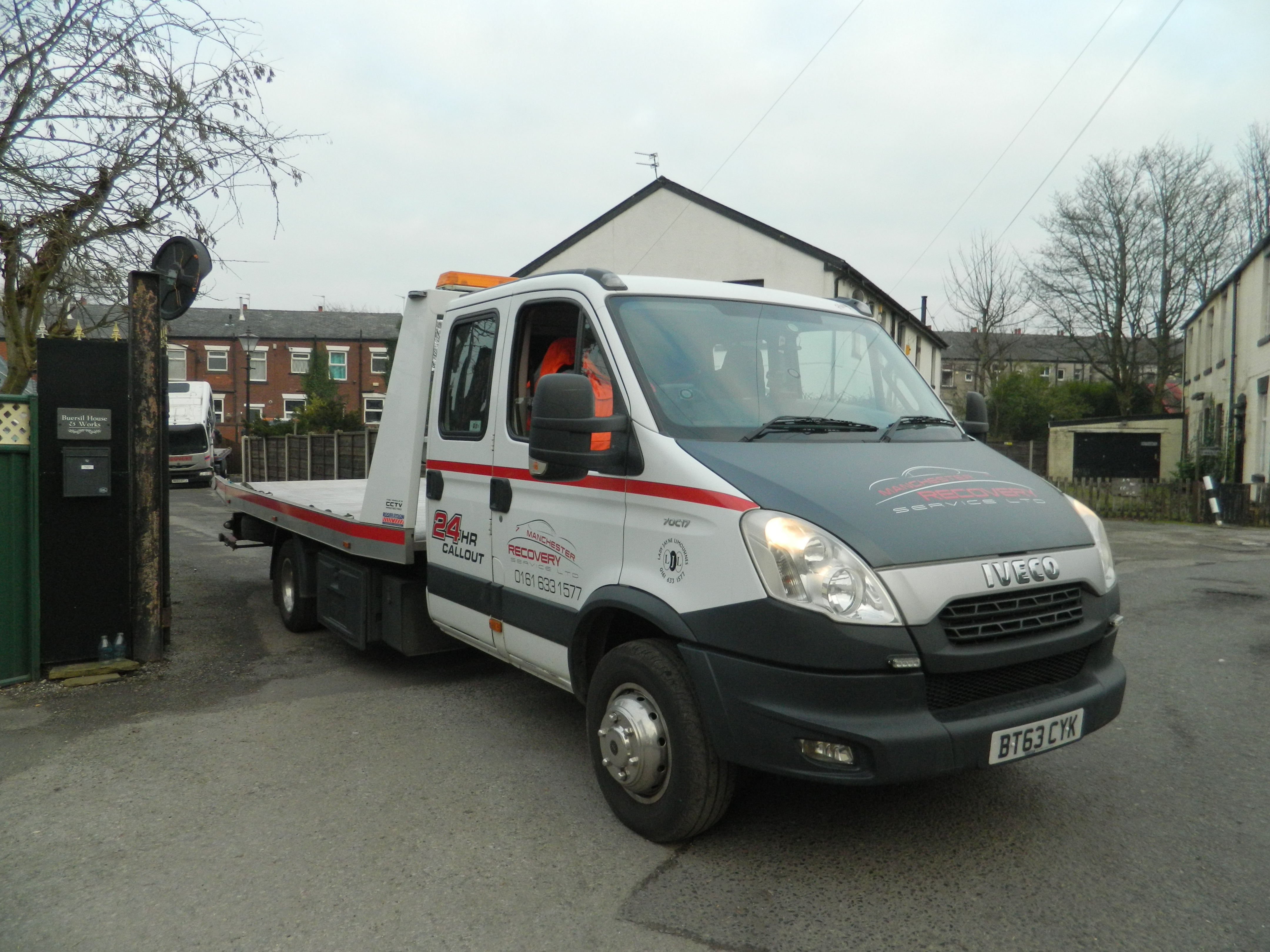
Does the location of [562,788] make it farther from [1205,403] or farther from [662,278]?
[1205,403]

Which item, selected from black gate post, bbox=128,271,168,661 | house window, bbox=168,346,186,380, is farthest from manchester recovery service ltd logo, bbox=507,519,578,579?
house window, bbox=168,346,186,380

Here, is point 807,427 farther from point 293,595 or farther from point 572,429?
point 293,595

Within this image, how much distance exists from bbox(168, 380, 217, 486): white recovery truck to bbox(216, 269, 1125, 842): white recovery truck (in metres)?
26.6

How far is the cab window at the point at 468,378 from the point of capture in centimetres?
495

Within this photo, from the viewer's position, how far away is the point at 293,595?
7.56 meters

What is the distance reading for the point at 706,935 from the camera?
3.05m

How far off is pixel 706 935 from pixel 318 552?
4.75 m

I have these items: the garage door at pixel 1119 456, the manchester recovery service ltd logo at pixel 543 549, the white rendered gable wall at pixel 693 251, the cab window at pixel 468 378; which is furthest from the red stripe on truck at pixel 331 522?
the garage door at pixel 1119 456

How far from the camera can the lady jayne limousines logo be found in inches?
137

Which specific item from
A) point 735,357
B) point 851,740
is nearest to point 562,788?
→ point 851,740

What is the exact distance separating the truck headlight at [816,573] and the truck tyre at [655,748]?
56 centimetres

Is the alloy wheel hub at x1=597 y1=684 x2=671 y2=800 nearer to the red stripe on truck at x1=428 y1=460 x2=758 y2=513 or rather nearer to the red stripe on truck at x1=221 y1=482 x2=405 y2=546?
the red stripe on truck at x1=428 y1=460 x2=758 y2=513

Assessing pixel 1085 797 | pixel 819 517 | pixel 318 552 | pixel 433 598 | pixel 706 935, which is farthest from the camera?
pixel 318 552

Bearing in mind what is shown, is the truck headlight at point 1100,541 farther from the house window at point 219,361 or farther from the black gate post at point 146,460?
the house window at point 219,361
